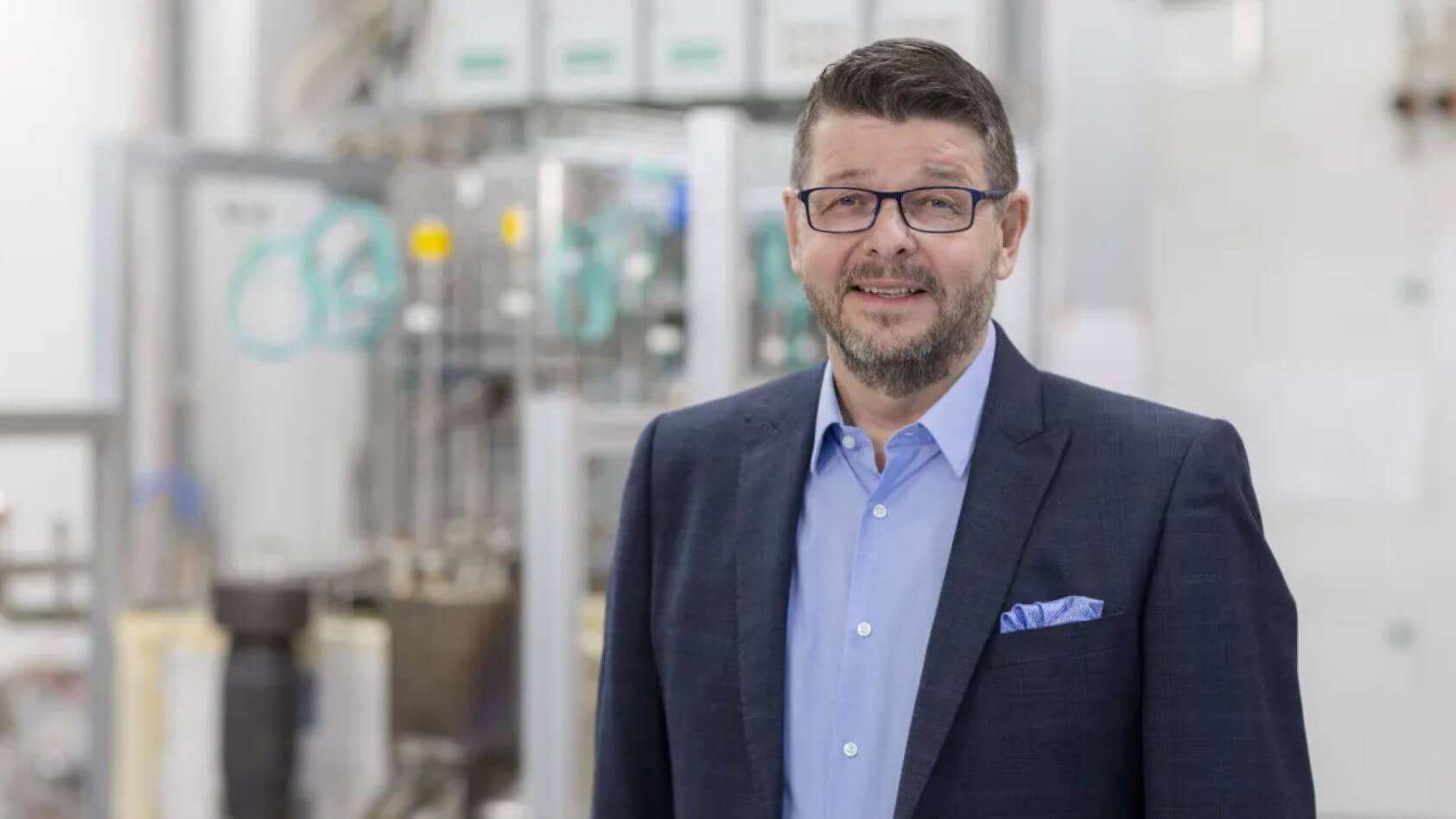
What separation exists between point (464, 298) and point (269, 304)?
0.50 m

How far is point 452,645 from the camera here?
3373 mm

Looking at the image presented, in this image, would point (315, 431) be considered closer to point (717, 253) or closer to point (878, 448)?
point (717, 253)

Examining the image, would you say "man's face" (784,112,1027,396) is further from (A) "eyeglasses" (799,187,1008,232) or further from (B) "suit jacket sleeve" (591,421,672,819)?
(B) "suit jacket sleeve" (591,421,672,819)

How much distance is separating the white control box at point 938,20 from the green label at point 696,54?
1.10 ft

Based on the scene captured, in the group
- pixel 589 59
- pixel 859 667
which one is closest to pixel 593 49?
pixel 589 59

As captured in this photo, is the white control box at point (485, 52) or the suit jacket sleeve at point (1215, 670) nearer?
the suit jacket sleeve at point (1215, 670)

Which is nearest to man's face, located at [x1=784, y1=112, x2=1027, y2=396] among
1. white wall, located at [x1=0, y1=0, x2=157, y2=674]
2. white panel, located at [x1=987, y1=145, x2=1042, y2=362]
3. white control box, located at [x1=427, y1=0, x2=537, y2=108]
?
white panel, located at [x1=987, y1=145, x2=1042, y2=362]

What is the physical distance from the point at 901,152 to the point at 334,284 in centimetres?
270

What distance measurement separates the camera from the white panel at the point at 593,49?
137 inches

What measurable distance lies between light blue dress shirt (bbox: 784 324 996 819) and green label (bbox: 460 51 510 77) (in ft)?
8.04

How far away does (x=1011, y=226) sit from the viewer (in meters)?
1.26

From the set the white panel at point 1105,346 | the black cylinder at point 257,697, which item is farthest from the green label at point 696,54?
the black cylinder at point 257,697

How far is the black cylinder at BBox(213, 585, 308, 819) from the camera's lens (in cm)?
345

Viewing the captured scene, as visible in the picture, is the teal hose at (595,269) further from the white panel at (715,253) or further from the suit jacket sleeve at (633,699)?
the suit jacket sleeve at (633,699)
